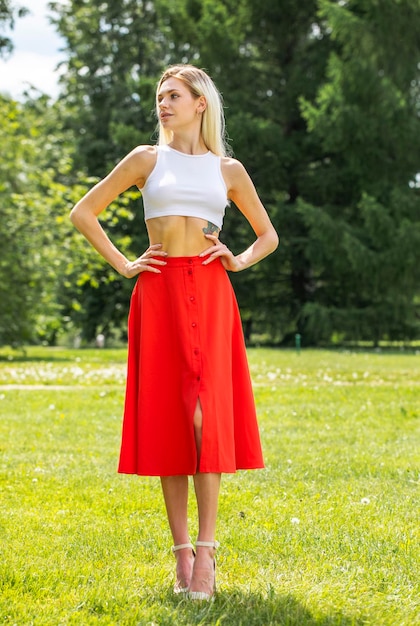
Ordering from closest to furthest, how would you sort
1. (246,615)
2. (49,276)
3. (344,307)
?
(246,615), (49,276), (344,307)

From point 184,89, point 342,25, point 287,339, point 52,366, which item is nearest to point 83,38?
point 342,25

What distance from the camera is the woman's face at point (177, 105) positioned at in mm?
3619

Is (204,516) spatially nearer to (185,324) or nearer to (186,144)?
(185,324)

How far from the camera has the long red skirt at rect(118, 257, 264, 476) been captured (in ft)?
11.3

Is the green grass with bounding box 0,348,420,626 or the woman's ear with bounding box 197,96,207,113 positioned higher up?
the woman's ear with bounding box 197,96,207,113

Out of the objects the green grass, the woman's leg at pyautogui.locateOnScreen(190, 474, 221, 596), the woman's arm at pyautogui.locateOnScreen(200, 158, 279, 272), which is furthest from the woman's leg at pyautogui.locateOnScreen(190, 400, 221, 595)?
the woman's arm at pyautogui.locateOnScreen(200, 158, 279, 272)

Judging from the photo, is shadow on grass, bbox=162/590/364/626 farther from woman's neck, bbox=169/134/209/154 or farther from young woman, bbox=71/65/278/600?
woman's neck, bbox=169/134/209/154

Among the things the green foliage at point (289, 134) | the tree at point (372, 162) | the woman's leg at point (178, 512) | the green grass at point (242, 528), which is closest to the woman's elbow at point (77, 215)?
the woman's leg at point (178, 512)

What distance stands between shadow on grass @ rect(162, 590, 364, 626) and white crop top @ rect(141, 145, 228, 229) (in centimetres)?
138

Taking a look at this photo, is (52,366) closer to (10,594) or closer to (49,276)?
(49,276)

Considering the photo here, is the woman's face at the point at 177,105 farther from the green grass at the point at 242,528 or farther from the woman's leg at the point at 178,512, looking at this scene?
the green grass at the point at 242,528

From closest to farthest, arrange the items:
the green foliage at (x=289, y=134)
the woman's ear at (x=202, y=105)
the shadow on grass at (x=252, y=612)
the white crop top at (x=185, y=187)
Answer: the shadow on grass at (x=252, y=612), the white crop top at (x=185, y=187), the woman's ear at (x=202, y=105), the green foliage at (x=289, y=134)

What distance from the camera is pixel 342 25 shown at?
82.4 feet

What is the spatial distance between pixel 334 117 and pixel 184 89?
2197 cm
